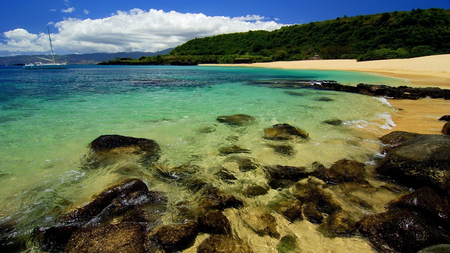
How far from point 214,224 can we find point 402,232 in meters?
2.51

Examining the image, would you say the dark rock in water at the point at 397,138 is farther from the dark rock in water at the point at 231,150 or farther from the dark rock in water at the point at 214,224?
the dark rock in water at the point at 214,224

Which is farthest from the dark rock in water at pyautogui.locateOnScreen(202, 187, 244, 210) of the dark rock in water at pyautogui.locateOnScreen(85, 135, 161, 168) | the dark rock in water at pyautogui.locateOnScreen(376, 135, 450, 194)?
the dark rock in water at pyautogui.locateOnScreen(376, 135, 450, 194)

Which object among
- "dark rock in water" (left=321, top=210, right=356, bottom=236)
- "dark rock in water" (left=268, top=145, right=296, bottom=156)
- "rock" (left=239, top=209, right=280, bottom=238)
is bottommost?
"rock" (left=239, top=209, right=280, bottom=238)

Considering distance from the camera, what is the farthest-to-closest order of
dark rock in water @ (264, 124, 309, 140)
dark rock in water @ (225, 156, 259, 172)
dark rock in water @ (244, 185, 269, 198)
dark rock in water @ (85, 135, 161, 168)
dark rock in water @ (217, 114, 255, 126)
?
dark rock in water @ (217, 114, 255, 126) → dark rock in water @ (264, 124, 309, 140) → dark rock in water @ (85, 135, 161, 168) → dark rock in water @ (225, 156, 259, 172) → dark rock in water @ (244, 185, 269, 198)

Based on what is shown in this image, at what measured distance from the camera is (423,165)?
3.77m

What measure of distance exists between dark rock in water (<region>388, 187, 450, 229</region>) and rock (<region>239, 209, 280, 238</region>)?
80.6 inches

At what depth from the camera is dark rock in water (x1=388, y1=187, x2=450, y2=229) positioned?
9.36 ft

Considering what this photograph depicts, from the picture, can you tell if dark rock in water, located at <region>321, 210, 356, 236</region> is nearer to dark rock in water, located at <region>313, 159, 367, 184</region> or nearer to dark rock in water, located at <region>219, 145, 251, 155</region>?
dark rock in water, located at <region>313, 159, 367, 184</region>

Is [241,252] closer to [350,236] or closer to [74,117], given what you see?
[350,236]

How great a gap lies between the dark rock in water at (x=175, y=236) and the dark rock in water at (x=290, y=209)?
4.60 ft

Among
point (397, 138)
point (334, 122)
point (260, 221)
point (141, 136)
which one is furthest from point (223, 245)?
point (334, 122)

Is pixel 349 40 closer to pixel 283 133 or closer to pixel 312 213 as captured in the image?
pixel 283 133

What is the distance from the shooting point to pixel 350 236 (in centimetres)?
281

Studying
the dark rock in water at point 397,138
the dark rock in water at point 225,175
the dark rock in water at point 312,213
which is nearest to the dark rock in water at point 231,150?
the dark rock in water at point 225,175
